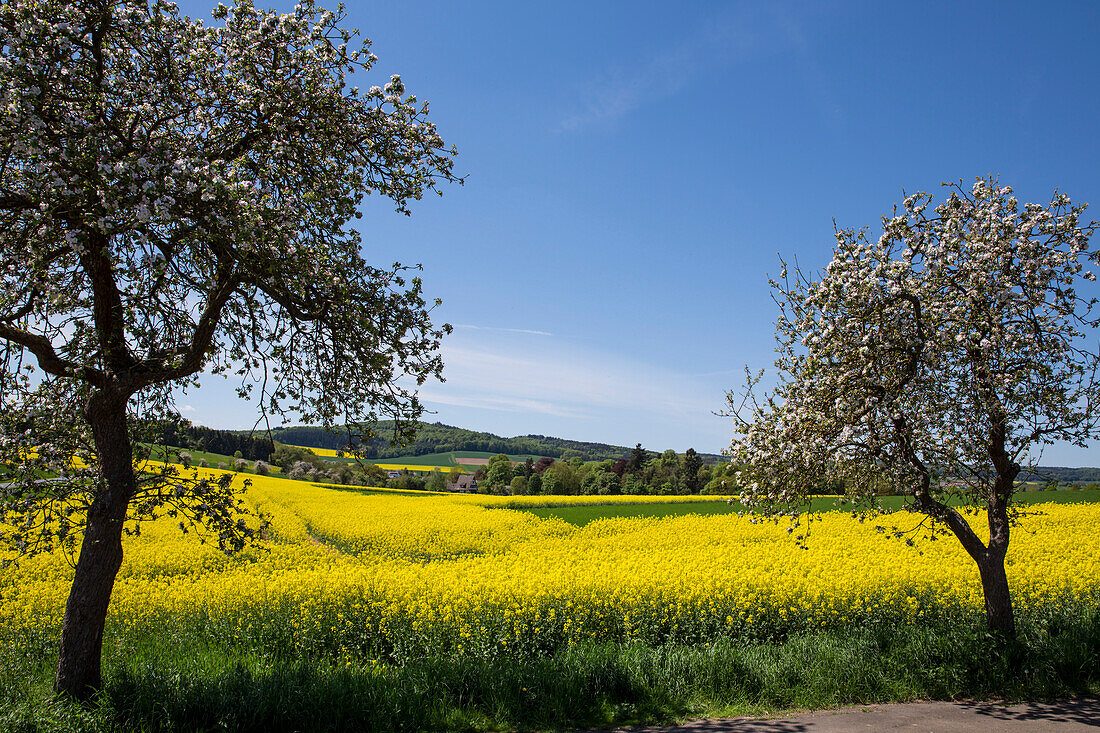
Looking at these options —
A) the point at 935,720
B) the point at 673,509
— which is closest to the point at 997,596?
the point at 935,720

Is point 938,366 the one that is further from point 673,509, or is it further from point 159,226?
point 673,509

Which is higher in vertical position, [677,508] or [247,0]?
[247,0]

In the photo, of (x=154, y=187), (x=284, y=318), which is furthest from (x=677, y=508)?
(x=154, y=187)

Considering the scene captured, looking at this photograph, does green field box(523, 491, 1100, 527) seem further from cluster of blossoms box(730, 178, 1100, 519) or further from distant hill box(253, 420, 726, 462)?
distant hill box(253, 420, 726, 462)

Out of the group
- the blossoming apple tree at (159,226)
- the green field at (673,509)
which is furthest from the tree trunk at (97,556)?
the green field at (673,509)

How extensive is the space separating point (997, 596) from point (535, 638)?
701cm

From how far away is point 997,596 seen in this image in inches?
350

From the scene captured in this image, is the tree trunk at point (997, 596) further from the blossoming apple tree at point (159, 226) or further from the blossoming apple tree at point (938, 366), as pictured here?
the blossoming apple tree at point (159, 226)

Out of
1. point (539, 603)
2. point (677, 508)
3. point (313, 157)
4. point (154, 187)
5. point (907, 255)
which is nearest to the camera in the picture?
point (154, 187)

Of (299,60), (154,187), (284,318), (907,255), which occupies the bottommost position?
(284,318)

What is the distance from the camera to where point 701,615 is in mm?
10570

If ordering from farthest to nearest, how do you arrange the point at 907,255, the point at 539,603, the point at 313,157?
the point at 539,603, the point at 907,255, the point at 313,157

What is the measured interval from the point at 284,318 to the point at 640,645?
683cm

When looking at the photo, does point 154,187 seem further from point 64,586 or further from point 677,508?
point 677,508
